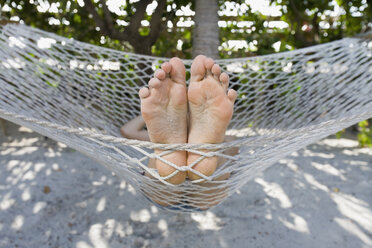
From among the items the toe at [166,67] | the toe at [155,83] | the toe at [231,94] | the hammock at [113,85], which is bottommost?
the hammock at [113,85]

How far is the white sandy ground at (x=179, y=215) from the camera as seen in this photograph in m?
1.39

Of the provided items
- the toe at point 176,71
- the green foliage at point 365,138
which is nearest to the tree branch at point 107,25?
the toe at point 176,71

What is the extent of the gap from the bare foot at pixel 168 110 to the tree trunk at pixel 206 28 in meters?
0.92

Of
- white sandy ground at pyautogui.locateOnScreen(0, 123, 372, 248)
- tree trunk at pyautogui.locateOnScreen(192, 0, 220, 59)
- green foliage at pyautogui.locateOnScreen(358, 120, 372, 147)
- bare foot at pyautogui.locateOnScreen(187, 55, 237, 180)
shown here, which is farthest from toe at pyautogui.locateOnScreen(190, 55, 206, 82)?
green foliage at pyautogui.locateOnScreen(358, 120, 372, 147)

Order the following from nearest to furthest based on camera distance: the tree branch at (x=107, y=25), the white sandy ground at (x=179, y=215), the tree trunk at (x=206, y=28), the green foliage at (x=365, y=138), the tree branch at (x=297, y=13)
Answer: the white sandy ground at (x=179, y=215)
the tree trunk at (x=206, y=28)
the tree branch at (x=107, y=25)
the green foliage at (x=365, y=138)
the tree branch at (x=297, y=13)

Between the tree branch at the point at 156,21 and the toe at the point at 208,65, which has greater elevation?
the tree branch at the point at 156,21

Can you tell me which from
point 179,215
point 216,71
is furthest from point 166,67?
point 179,215

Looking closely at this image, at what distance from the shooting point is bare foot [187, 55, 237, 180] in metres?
0.90

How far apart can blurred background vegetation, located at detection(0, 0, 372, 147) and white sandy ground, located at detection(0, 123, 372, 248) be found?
2.61 ft

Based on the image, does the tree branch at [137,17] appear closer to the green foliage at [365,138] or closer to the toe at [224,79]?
the toe at [224,79]

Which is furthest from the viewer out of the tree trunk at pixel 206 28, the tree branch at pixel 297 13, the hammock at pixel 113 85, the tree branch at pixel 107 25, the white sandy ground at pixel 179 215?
the tree branch at pixel 297 13

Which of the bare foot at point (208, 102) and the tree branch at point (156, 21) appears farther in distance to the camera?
the tree branch at point (156, 21)

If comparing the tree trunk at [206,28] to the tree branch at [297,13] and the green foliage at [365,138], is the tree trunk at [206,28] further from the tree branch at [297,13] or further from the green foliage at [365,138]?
the green foliage at [365,138]

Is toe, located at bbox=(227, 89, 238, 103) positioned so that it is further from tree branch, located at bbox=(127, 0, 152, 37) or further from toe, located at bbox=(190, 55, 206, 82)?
tree branch, located at bbox=(127, 0, 152, 37)
